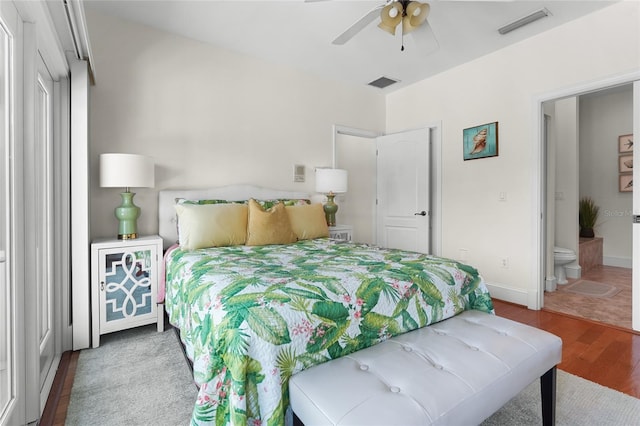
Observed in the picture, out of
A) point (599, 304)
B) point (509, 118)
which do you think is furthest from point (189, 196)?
point (599, 304)

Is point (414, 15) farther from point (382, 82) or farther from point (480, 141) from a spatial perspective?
point (382, 82)

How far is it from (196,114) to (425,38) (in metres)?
2.17

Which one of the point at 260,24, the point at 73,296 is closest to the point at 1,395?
the point at 73,296

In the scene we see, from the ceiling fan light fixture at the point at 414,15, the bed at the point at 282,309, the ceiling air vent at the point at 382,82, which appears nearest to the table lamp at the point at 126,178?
the bed at the point at 282,309

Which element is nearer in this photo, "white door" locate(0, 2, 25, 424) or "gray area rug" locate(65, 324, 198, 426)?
"white door" locate(0, 2, 25, 424)

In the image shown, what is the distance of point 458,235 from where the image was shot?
3.84 meters

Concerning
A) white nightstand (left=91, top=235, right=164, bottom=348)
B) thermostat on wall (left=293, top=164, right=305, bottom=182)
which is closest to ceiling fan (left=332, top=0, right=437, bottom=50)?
thermostat on wall (left=293, top=164, right=305, bottom=182)

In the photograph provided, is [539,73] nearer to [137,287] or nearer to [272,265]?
[272,265]

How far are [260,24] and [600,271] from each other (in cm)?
549

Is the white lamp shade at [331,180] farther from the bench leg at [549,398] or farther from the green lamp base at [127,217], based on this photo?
the bench leg at [549,398]

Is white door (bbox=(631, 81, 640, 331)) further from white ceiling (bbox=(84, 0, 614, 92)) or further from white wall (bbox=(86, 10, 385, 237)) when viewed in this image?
white wall (bbox=(86, 10, 385, 237))

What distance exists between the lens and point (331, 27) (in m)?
2.93

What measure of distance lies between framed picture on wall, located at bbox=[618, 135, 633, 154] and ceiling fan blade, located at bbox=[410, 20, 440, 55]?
424cm

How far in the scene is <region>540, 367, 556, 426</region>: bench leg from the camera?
141 centimetres
